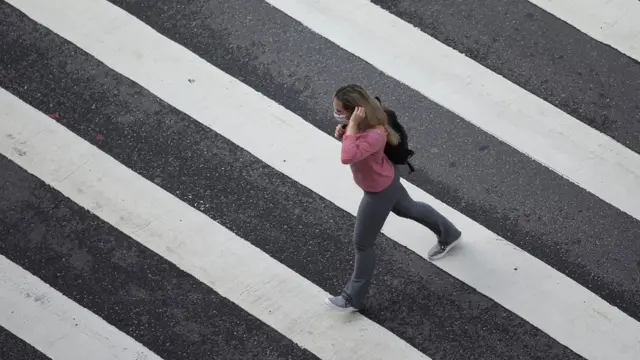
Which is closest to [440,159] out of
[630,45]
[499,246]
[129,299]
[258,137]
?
[499,246]

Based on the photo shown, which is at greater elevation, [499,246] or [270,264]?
[499,246]

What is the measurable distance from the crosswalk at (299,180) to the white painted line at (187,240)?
0.01 m

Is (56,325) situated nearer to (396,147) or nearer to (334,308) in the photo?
(334,308)

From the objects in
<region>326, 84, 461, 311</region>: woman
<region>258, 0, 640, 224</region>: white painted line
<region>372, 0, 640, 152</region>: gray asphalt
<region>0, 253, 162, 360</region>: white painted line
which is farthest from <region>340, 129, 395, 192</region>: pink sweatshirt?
<region>372, 0, 640, 152</region>: gray asphalt

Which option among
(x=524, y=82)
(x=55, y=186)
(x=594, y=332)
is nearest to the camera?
(x=594, y=332)

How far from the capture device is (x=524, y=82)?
7.43 m

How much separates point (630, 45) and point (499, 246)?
2.07m

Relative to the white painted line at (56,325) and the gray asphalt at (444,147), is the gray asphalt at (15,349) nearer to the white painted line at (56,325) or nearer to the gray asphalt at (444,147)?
the white painted line at (56,325)

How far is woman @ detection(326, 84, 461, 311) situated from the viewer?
5480 millimetres

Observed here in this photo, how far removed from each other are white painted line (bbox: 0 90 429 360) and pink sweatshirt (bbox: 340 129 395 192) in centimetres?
110

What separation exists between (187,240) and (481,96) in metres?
2.40

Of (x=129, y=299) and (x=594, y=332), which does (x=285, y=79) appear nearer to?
(x=129, y=299)

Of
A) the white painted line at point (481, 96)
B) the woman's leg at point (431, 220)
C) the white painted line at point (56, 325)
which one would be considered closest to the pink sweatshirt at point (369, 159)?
the woman's leg at point (431, 220)

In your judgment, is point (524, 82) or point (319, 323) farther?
point (524, 82)
